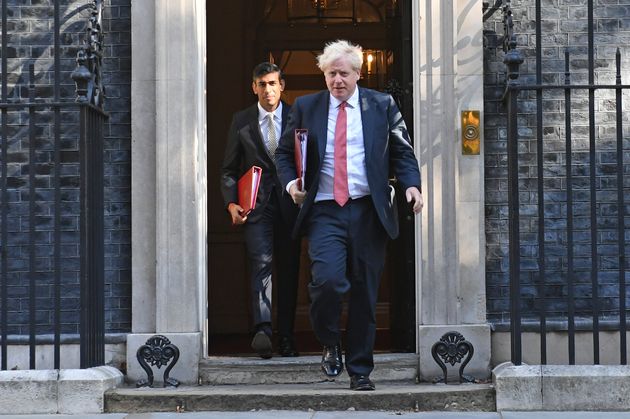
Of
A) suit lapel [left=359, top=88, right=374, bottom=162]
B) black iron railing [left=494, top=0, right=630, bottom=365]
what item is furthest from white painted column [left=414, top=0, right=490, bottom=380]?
suit lapel [left=359, top=88, right=374, bottom=162]

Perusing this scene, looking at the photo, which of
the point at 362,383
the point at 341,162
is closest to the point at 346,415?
the point at 362,383

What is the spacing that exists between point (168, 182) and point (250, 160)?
718 millimetres

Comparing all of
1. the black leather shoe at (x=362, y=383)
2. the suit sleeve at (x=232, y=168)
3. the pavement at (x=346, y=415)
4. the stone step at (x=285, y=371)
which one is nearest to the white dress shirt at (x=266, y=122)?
the suit sleeve at (x=232, y=168)

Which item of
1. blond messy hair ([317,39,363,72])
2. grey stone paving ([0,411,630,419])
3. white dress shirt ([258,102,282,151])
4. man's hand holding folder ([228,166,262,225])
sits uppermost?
blond messy hair ([317,39,363,72])

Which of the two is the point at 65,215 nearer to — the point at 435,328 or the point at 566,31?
→ the point at 435,328

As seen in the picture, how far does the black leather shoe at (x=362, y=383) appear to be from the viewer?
6.63 metres

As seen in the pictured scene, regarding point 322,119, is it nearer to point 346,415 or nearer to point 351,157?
point 351,157

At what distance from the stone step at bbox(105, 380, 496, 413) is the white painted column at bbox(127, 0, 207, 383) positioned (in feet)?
1.73

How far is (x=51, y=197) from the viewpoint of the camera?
750 cm

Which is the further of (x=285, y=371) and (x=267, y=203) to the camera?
(x=267, y=203)

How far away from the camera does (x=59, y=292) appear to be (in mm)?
6855

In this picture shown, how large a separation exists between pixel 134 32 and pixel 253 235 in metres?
1.52

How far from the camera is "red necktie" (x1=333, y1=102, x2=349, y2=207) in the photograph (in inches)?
256

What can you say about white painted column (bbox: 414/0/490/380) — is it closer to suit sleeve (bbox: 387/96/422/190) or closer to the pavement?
suit sleeve (bbox: 387/96/422/190)
